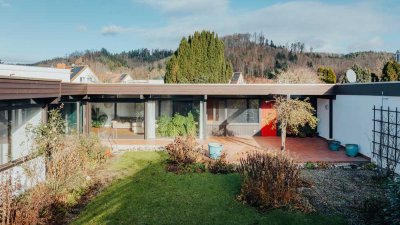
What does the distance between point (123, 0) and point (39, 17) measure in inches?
414

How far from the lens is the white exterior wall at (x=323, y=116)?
18019 mm

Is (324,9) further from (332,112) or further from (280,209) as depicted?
(280,209)

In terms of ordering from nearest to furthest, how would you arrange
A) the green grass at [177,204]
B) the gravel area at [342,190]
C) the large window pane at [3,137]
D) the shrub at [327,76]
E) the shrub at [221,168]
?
1. the green grass at [177,204]
2. the gravel area at [342,190]
3. the large window pane at [3,137]
4. the shrub at [221,168]
5. the shrub at [327,76]

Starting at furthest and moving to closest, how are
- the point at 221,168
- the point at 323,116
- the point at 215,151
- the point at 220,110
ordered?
1. the point at 220,110
2. the point at 323,116
3. the point at 215,151
4. the point at 221,168

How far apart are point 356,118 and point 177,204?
32.8 feet

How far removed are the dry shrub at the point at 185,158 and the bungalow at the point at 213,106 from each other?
4.77 meters

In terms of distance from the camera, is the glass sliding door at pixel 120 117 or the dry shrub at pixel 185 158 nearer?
the dry shrub at pixel 185 158

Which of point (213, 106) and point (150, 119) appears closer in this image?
point (150, 119)

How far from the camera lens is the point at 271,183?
7.90 metres

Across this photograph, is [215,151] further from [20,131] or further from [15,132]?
[15,132]

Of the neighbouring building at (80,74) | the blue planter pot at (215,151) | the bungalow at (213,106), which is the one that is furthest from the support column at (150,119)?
the neighbouring building at (80,74)

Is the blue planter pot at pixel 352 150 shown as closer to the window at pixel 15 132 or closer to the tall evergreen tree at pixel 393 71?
the tall evergreen tree at pixel 393 71

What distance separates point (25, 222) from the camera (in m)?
6.09

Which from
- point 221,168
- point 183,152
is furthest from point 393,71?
point 183,152
